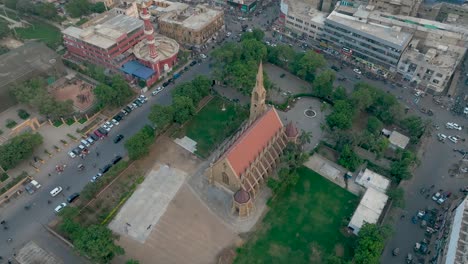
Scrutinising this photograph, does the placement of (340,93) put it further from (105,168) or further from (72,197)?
(72,197)

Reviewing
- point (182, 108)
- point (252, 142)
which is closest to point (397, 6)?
point (252, 142)

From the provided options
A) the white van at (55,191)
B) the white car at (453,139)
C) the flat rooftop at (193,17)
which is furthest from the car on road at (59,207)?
the white car at (453,139)

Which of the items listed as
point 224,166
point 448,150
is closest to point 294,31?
point 448,150

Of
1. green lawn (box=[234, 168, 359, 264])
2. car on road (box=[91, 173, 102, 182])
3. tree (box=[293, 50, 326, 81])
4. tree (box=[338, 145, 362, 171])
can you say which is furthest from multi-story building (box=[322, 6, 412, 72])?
car on road (box=[91, 173, 102, 182])

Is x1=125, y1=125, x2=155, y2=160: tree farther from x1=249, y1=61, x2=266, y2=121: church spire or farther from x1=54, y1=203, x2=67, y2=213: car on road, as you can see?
x1=249, y1=61, x2=266, y2=121: church spire

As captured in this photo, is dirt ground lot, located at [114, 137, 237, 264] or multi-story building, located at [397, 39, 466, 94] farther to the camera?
multi-story building, located at [397, 39, 466, 94]

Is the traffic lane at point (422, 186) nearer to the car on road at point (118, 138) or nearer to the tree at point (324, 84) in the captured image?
the tree at point (324, 84)
